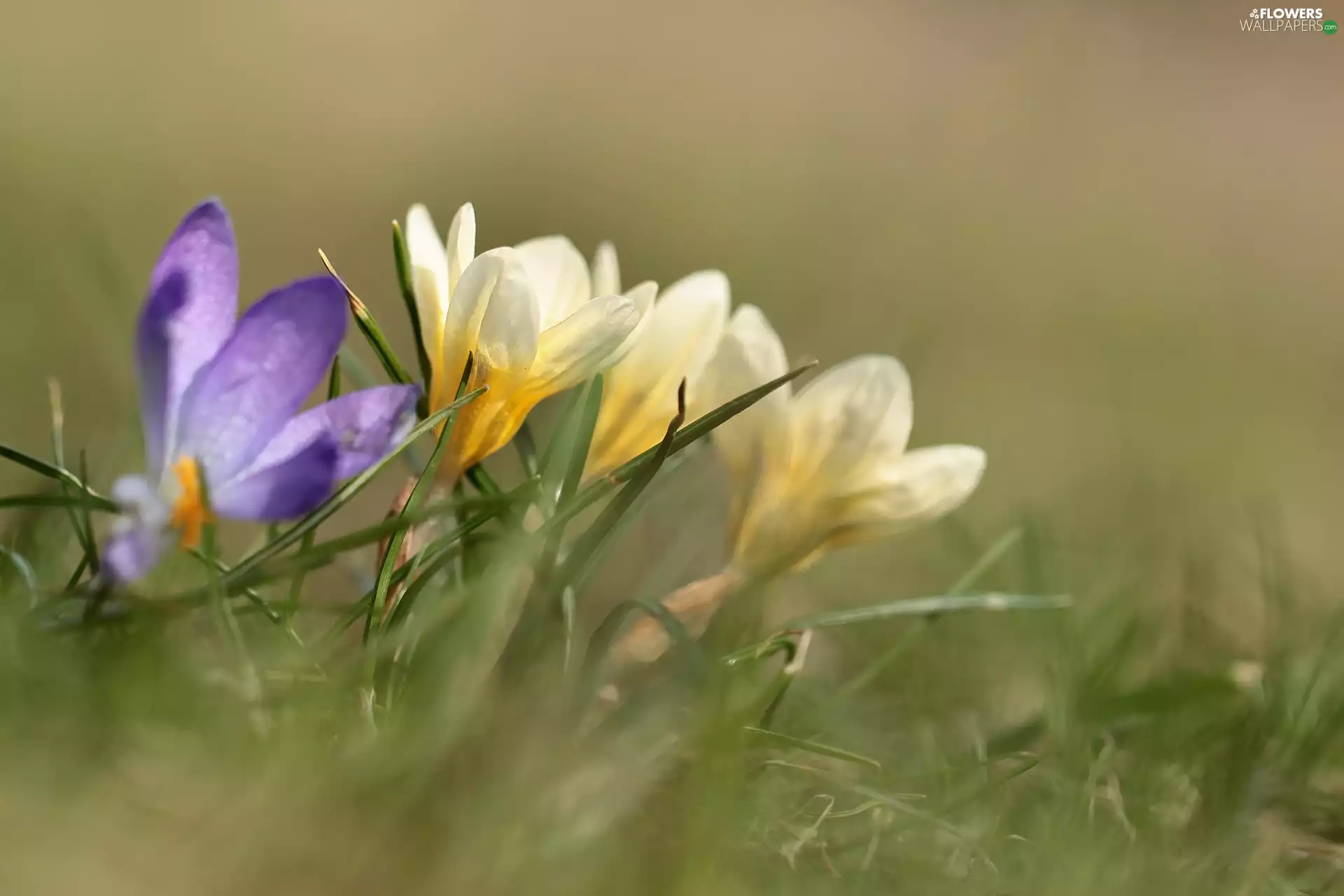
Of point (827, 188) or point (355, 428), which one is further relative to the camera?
point (827, 188)

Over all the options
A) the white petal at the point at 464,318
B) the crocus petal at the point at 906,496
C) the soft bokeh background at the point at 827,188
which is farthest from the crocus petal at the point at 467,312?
the soft bokeh background at the point at 827,188

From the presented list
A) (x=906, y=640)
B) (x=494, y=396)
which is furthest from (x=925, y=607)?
(x=494, y=396)

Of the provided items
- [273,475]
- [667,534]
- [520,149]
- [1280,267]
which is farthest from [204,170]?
[1280,267]

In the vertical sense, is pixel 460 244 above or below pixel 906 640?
above

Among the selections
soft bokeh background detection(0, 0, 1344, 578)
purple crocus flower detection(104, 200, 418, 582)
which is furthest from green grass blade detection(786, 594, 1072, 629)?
soft bokeh background detection(0, 0, 1344, 578)

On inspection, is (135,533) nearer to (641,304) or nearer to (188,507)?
(188,507)
